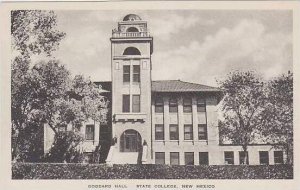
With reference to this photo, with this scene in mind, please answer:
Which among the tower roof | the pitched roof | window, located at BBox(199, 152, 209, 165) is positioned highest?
the tower roof

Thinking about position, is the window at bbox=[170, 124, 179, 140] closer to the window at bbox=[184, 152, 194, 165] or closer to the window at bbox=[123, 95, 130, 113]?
the window at bbox=[184, 152, 194, 165]

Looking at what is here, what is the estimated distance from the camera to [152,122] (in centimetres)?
1219

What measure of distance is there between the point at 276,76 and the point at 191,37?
60.8 inches

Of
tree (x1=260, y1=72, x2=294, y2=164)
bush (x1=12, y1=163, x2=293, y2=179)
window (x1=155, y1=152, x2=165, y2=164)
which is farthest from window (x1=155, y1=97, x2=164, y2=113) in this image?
tree (x1=260, y1=72, x2=294, y2=164)

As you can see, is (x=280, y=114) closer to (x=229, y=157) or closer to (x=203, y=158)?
(x=229, y=157)

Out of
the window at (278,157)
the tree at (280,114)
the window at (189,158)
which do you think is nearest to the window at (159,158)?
the window at (189,158)

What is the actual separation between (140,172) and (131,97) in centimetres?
201

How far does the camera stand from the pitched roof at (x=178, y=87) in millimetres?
11312

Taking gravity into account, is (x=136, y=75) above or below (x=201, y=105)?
above

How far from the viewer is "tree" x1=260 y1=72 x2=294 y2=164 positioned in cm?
1048

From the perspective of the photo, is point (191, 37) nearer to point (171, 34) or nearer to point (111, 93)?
point (171, 34)

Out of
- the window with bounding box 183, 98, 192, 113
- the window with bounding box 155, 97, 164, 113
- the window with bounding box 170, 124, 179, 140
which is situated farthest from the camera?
the window with bounding box 183, 98, 192, 113

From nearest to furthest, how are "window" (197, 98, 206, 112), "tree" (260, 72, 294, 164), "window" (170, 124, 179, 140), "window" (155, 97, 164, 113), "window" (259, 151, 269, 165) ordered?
"tree" (260, 72, 294, 164) → "window" (259, 151, 269, 165) → "window" (170, 124, 179, 140) → "window" (155, 97, 164, 113) → "window" (197, 98, 206, 112)

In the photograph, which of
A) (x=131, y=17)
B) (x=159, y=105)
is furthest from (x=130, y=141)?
(x=131, y=17)
